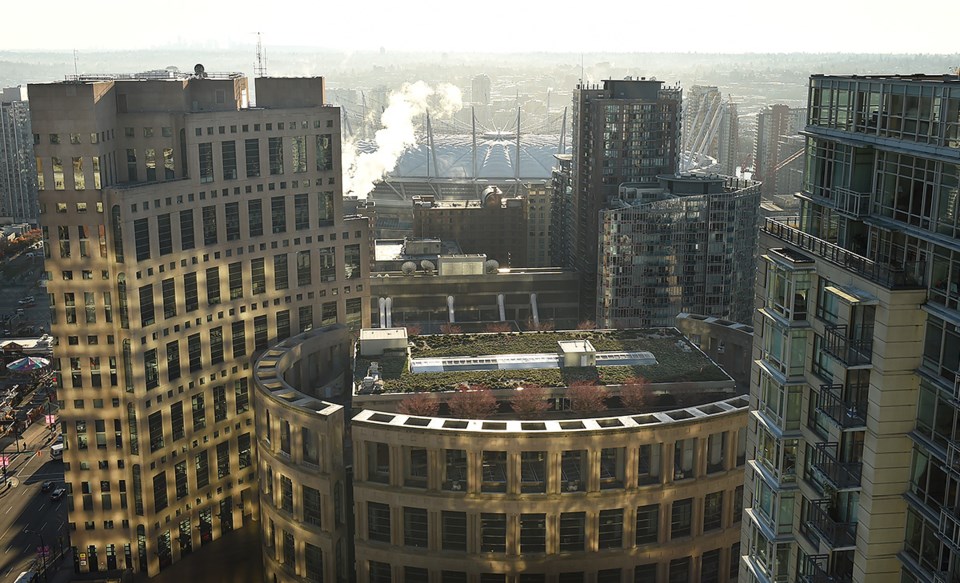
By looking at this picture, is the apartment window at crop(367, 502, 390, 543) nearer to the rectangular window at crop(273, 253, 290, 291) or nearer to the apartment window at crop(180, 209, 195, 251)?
the rectangular window at crop(273, 253, 290, 291)

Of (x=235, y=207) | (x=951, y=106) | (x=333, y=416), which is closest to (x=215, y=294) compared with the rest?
(x=235, y=207)

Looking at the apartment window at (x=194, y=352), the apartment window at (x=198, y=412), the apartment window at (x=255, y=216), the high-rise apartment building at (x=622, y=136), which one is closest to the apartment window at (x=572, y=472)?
the apartment window at (x=198, y=412)

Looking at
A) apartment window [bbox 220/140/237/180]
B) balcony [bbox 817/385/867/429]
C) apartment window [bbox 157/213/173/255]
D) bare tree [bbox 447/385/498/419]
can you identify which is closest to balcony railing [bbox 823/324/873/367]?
balcony [bbox 817/385/867/429]

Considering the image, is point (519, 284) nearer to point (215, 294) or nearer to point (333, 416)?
point (215, 294)

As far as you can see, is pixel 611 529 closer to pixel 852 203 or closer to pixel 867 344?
pixel 867 344

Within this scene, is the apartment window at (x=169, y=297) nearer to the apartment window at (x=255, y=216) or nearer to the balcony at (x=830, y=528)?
the apartment window at (x=255, y=216)
